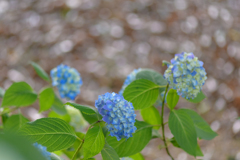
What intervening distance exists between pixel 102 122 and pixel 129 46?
10.4ft

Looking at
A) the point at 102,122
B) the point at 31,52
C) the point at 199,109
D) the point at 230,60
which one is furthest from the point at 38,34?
the point at 102,122

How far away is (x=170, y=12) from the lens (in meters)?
4.35

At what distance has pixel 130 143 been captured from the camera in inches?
33.7

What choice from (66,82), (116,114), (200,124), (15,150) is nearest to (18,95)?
(66,82)

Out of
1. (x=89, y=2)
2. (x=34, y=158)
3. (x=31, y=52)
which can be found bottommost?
(x=31, y=52)

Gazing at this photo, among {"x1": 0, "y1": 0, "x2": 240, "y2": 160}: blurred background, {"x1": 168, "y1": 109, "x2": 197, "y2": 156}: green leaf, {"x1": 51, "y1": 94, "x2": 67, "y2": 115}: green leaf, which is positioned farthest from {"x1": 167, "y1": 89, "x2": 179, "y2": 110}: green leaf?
{"x1": 0, "y1": 0, "x2": 240, "y2": 160}: blurred background

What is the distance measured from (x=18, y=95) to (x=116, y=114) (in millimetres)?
589

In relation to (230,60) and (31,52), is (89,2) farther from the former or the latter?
(230,60)

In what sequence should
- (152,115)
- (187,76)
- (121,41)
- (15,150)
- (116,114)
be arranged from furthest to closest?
(121,41), (152,115), (187,76), (116,114), (15,150)

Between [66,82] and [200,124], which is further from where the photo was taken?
[66,82]

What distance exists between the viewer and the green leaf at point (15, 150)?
28 centimetres

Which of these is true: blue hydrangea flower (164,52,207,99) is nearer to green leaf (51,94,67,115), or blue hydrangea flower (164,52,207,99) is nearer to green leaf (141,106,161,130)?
green leaf (141,106,161,130)

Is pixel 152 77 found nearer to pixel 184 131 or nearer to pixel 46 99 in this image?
→ pixel 184 131

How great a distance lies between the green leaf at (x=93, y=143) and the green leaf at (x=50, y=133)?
0.17 feet
